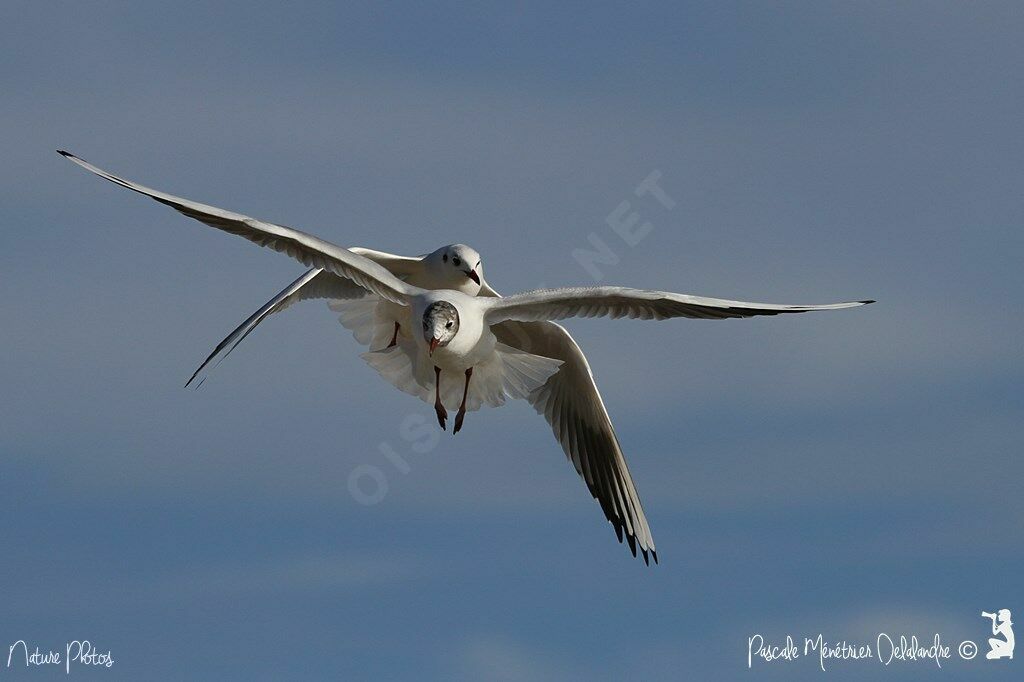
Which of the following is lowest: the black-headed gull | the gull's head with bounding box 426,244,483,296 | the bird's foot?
the bird's foot

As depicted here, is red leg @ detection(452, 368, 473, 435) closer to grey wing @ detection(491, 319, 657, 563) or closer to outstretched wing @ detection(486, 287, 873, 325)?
outstretched wing @ detection(486, 287, 873, 325)

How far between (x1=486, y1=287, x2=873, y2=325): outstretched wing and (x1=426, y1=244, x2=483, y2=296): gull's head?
64.9 inches

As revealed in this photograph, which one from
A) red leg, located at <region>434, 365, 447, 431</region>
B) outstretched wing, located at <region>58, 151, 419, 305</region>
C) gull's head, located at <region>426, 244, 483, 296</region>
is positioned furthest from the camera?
gull's head, located at <region>426, 244, 483, 296</region>

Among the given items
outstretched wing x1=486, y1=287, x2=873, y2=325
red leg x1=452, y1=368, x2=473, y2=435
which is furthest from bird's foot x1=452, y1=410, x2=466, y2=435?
outstretched wing x1=486, y1=287, x2=873, y2=325

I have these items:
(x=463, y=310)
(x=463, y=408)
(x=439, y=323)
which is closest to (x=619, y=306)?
(x=463, y=310)

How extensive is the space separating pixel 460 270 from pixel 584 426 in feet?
6.09

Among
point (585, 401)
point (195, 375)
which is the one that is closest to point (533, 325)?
point (585, 401)

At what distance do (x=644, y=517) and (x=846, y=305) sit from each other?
4053 millimetres

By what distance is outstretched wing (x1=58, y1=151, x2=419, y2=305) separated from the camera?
45.6 ft

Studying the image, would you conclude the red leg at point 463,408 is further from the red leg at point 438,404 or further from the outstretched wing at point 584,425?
the outstretched wing at point 584,425

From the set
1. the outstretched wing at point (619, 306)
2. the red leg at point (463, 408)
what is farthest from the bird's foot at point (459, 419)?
the outstretched wing at point (619, 306)

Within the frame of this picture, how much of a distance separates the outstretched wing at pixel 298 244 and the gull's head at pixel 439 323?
23.7 inches

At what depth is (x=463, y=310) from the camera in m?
14.5

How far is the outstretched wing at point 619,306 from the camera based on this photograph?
46.1 feet
